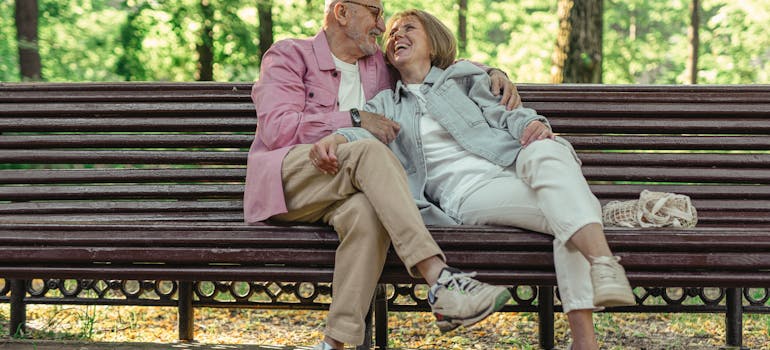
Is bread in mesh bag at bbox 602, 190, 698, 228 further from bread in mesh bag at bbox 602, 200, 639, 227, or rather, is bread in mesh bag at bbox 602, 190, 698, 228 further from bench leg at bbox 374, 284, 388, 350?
bench leg at bbox 374, 284, 388, 350

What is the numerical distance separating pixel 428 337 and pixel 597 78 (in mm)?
2724

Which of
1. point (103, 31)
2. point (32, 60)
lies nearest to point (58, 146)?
point (32, 60)

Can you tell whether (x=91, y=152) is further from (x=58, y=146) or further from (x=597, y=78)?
(x=597, y=78)

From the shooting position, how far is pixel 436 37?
3.86 meters

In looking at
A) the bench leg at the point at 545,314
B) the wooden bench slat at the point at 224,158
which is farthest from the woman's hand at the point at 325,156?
the bench leg at the point at 545,314

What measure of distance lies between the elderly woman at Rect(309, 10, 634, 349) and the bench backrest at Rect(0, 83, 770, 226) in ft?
2.08

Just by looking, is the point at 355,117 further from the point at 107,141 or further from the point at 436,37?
the point at 107,141

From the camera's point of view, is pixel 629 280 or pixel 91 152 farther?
pixel 91 152

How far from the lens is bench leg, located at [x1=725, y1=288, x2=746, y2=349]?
3.92 m

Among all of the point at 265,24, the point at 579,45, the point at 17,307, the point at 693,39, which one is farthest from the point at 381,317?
the point at 693,39

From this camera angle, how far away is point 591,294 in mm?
2936

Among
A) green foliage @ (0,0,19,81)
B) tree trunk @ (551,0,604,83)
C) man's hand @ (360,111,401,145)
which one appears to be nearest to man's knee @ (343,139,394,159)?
man's hand @ (360,111,401,145)

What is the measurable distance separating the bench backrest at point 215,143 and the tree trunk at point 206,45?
27.6 feet

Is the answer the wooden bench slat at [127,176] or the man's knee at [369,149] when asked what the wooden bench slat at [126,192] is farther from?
the man's knee at [369,149]
